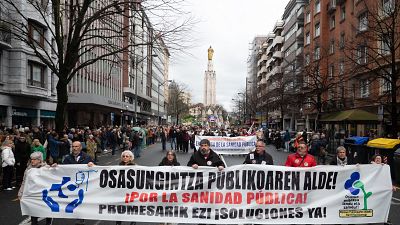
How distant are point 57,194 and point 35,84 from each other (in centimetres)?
2821

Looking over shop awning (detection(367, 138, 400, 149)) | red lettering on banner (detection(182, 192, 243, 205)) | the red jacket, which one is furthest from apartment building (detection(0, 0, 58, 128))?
the red jacket

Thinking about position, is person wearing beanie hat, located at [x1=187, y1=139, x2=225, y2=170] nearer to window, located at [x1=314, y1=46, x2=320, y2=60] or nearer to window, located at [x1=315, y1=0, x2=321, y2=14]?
window, located at [x1=314, y1=46, x2=320, y2=60]

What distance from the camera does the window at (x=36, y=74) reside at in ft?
107

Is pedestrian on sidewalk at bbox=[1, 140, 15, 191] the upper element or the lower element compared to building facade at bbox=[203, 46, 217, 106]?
lower

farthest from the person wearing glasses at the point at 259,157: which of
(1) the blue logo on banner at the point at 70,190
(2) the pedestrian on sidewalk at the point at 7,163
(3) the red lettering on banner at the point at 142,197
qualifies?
(2) the pedestrian on sidewalk at the point at 7,163

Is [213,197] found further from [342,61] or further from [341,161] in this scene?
[342,61]

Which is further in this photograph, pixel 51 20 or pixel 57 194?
pixel 51 20

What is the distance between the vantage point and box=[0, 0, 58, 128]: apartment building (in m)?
29.7

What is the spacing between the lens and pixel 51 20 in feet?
119

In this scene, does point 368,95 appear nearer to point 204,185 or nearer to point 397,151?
point 397,151

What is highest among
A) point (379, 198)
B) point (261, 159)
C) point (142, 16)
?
point (142, 16)

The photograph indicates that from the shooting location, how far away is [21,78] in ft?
101

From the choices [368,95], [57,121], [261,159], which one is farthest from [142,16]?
[368,95]

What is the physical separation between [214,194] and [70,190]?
2351 millimetres
